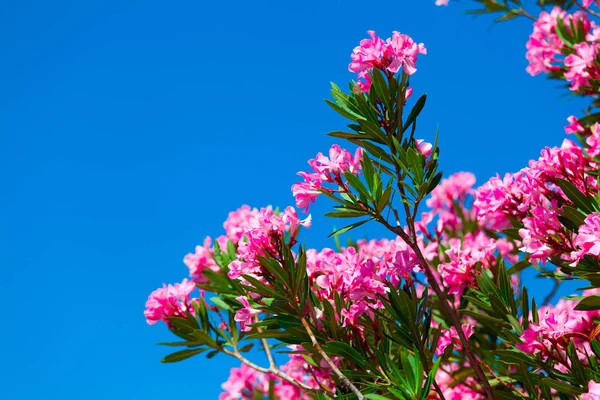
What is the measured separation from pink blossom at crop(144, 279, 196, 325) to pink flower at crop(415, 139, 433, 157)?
131 cm

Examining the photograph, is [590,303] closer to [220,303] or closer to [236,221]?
[220,303]

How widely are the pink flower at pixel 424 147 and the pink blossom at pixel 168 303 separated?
4.29 ft

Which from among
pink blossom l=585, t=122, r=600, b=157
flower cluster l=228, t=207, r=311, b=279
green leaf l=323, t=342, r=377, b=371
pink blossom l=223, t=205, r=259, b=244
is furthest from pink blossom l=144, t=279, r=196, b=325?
pink blossom l=585, t=122, r=600, b=157

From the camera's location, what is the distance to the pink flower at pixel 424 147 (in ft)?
6.12

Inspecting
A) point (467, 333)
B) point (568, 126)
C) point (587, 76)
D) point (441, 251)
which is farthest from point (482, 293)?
point (587, 76)

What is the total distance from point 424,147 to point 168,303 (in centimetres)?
138

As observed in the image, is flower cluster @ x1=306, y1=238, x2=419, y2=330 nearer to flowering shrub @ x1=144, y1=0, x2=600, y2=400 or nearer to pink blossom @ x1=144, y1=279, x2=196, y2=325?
flowering shrub @ x1=144, y1=0, x2=600, y2=400

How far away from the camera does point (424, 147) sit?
187cm

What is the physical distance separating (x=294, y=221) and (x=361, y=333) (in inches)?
17.0

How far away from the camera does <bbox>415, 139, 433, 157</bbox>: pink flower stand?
1864 millimetres

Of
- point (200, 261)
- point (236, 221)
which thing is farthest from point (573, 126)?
point (200, 261)

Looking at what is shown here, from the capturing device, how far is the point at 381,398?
5.60ft

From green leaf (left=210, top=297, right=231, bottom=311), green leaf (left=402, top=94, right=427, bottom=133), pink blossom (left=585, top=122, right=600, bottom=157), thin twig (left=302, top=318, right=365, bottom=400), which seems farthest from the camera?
green leaf (left=210, top=297, right=231, bottom=311)

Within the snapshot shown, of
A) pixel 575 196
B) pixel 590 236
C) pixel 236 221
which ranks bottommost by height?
pixel 590 236
